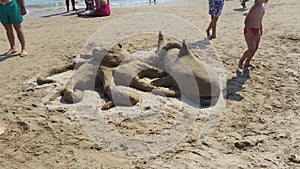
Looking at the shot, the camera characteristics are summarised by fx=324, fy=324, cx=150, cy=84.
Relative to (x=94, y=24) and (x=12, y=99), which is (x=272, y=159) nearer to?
(x=12, y=99)

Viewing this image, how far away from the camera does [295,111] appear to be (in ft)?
13.3

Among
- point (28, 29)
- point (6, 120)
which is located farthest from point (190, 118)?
point (28, 29)

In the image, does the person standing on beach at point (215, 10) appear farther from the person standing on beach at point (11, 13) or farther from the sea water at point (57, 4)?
the sea water at point (57, 4)

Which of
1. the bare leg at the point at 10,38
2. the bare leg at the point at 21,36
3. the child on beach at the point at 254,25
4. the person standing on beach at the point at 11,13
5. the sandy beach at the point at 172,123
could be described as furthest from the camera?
the bare leg at the point at 10,38

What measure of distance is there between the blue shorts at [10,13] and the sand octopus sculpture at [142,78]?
1496 mm

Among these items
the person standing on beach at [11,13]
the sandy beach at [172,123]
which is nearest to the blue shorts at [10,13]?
the person standing on beach at [11,13]

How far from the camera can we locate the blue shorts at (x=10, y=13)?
5.95 meters

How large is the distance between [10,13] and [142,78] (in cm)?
294

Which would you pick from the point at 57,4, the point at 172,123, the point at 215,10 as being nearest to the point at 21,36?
the point at 172,123

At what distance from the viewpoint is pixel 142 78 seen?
196 inches

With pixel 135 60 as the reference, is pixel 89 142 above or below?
below

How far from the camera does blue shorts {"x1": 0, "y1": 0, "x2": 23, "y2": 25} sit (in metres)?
5.95

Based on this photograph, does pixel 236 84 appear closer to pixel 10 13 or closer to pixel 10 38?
pixel 10 13

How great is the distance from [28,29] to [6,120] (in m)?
A: 6.05
